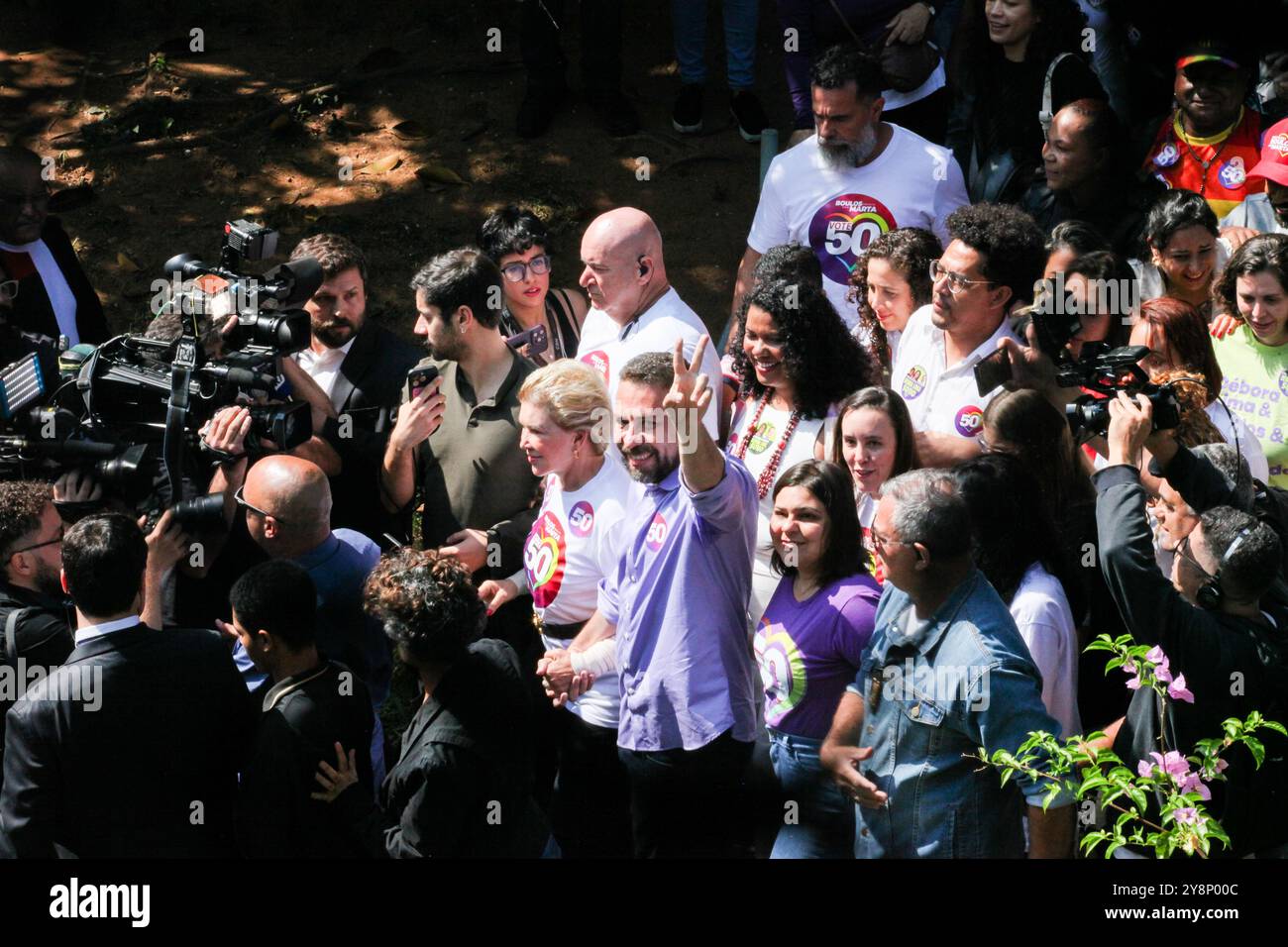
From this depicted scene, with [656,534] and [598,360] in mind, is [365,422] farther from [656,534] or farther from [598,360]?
[656,534]

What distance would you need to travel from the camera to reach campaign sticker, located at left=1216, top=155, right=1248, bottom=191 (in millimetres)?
6188

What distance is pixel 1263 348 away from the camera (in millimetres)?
5160

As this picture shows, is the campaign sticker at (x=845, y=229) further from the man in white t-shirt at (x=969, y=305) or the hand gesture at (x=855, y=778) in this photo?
the hand gesture at (x=855, y=778)

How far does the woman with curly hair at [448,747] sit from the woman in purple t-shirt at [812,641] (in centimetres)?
70

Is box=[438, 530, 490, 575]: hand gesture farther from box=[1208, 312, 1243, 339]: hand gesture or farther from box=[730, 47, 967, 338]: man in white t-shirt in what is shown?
box=[1208, 312, 1243, 339]: hand gesture

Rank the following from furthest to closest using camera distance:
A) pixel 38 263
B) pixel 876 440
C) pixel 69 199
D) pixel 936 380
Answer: pixel 69 199 < pixel 38 263 < pixel 936 380 < pixel 876 440

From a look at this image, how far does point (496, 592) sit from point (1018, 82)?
3347 millimetres

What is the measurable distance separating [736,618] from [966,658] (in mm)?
821

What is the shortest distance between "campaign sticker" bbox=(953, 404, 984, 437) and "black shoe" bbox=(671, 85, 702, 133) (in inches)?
155

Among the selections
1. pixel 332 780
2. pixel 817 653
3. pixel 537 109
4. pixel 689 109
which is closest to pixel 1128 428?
pixel 817 653

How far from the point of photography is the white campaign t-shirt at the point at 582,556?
15.5ft

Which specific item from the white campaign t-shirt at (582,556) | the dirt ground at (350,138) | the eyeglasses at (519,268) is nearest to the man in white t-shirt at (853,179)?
the eyeglasses at (519,268)

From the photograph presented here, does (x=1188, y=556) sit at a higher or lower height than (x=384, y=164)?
lower
